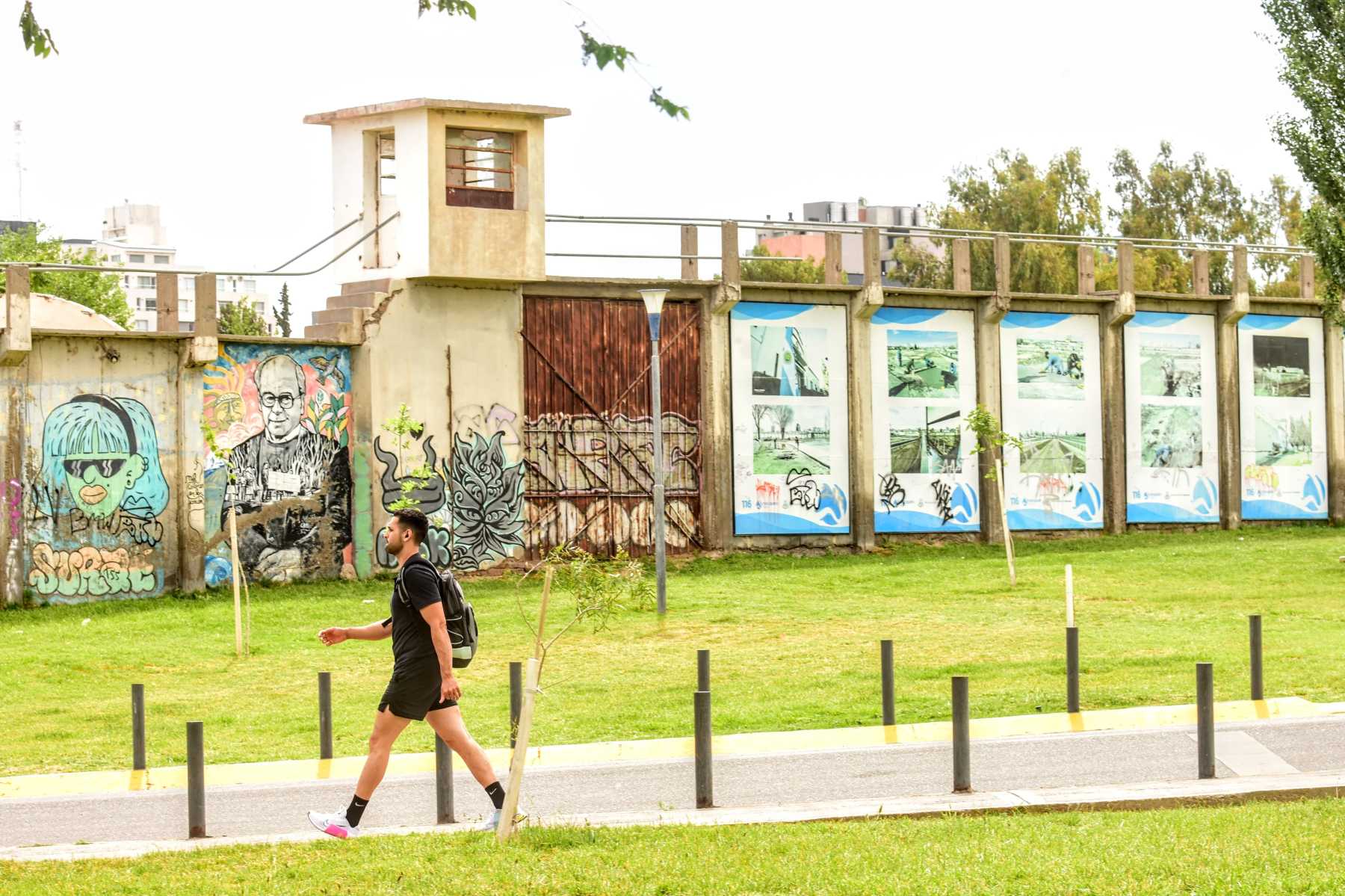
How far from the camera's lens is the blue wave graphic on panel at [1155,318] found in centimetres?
3762

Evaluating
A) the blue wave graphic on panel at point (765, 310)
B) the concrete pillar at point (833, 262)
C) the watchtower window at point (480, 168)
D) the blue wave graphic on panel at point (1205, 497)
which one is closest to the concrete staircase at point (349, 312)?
the watchtower window at point (480, 168)

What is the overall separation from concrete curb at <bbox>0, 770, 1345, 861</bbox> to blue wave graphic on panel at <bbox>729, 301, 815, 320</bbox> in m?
21.7

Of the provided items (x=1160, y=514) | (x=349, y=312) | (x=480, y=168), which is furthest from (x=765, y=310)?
(x=1160, y=514)

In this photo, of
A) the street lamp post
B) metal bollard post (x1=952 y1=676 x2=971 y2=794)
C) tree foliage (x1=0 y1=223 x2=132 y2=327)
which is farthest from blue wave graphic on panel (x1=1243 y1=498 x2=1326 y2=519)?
tree foliage (x1=0 y1=223 x2=132 y2=327)

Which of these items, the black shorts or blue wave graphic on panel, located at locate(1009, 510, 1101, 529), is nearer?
the black shorts

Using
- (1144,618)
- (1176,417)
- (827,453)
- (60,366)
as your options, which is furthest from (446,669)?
(1176,417)

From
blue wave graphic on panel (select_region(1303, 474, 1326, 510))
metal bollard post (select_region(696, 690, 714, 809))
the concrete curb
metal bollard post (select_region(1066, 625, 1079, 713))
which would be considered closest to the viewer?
the concrete curb

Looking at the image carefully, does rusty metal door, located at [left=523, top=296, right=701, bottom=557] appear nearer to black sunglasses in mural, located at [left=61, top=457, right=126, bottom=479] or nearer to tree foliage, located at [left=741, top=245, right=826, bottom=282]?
black sunglasses in mural, located at [left=61, top=457, right=126, bottom=479]

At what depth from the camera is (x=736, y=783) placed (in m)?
13.2

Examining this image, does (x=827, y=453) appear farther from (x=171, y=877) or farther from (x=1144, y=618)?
(x=171, y=877)

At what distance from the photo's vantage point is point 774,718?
Result: 1677 cm

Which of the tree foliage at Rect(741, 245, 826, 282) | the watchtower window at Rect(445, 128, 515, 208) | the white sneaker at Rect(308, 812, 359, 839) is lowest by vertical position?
the white sneaker at Rect(308, 812, 359, 839)

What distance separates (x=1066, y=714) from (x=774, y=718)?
2740 millimetres

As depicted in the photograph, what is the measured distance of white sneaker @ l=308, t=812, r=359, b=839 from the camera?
35.1 feet
